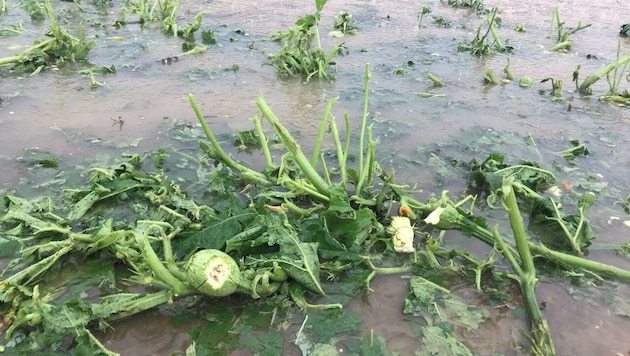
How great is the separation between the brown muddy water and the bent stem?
11cm

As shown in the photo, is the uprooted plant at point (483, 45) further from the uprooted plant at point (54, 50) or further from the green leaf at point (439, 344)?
the green leaf at point (439, 344)

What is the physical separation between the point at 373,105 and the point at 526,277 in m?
2.94

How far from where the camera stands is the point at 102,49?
654cm

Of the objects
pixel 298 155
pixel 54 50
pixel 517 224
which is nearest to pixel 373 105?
pixel 298 155

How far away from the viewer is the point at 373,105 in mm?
5363

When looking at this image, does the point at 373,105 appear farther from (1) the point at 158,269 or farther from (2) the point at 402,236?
(1) the point at 158,269

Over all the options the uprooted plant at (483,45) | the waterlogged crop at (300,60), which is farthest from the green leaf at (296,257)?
the uprooted plant at (483,45)

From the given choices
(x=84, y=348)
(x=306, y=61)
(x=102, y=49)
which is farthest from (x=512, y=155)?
(x=102, y=49)

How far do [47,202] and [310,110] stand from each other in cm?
265

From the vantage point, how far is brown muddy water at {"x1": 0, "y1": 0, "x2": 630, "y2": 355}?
2.74m

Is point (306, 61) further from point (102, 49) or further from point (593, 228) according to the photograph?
point (593, 228)

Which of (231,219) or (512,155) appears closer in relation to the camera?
(231,219)

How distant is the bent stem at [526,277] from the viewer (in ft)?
7.92

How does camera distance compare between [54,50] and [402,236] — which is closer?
[402,236]
